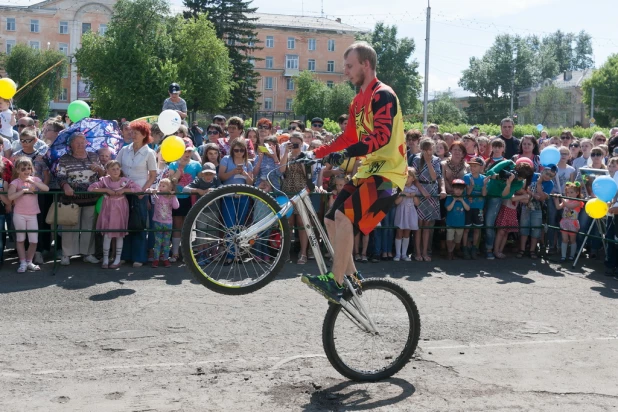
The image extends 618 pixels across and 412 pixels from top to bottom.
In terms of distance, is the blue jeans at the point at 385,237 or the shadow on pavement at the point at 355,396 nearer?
the shadow on pavement at the point at 355,396

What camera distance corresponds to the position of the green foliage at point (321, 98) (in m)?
69.1

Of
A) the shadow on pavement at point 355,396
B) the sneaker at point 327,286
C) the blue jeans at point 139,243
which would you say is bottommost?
the shadow on pavement at point 355,396

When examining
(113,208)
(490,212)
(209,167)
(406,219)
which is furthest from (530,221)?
(113,208)

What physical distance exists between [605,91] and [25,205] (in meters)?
90.7

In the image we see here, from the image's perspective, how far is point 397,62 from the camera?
90.4 meters

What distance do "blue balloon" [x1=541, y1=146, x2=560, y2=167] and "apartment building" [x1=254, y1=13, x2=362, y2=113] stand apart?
246ft

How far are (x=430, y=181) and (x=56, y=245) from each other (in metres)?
5.62

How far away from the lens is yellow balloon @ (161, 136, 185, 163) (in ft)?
32.1

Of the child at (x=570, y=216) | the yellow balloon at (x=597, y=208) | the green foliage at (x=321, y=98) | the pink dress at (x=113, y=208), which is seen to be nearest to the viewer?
the pink dress at (x=113, y=208)

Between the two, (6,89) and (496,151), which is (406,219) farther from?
(6,89)

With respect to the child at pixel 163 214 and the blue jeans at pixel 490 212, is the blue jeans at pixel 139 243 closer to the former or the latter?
the child at pixel 163 214

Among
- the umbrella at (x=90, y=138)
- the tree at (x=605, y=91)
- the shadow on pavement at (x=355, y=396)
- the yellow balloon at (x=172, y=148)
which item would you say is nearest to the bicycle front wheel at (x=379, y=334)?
the shadow on pavement at (x=355, y=396)

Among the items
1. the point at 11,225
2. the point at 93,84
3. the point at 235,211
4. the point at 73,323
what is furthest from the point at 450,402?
the point at 93,84

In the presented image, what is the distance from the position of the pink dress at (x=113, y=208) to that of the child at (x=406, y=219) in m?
3.99
